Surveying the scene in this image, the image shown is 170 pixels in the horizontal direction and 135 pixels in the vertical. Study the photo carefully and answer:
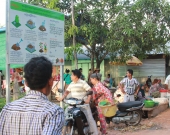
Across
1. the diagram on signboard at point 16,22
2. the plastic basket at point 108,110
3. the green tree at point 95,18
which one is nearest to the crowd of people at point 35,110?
the diagram on signboard at point 16,22

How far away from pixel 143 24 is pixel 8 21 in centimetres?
847

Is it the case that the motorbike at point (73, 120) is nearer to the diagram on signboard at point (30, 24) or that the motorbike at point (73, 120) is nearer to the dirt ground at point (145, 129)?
the diagram on signboard at point (30, 24)

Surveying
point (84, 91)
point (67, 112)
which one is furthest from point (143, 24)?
point (67, 112)

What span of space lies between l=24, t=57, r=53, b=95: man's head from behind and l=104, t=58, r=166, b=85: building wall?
1742 cm

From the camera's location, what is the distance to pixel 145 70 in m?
19.1

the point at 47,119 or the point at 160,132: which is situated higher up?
the point at 47,119

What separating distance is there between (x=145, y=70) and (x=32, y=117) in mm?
17937

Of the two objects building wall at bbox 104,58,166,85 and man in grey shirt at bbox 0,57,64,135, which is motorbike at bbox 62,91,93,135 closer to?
man in grey shirt at bbox 0,57,64,135

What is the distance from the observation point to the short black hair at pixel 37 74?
5.91 ft

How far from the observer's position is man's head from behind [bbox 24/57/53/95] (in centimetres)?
180

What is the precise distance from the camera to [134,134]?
6.57 metres

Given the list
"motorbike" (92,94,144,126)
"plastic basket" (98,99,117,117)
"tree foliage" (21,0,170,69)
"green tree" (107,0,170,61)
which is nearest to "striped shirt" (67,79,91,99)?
"plastic basket" (98,99,117,117)

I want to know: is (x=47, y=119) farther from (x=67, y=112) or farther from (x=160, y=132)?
(x=160, y=132)

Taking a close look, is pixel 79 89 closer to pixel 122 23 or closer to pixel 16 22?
pixel 16 22
